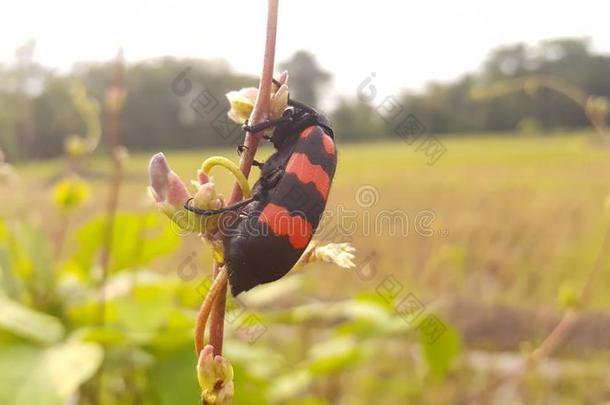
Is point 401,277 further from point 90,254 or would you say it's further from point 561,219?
point 561,219

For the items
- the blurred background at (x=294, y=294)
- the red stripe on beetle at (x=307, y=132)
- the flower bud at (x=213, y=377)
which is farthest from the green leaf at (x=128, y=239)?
the flower bud at (x=213, y=377)

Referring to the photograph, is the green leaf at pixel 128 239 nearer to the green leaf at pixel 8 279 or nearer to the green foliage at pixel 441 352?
the green leaf at pixel 8 279

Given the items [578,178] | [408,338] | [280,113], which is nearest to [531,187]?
[578,178]

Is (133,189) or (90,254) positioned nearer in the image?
(90,254)

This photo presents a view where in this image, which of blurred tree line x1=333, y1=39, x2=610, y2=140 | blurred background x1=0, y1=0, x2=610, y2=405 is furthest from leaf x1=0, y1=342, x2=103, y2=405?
blurred tree line x1=333, y1=39, x2=610, y2=140

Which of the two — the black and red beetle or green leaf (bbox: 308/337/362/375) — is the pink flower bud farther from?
green leaf (bbox: 308/337/362/375)

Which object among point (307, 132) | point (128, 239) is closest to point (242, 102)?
point (307, 132)

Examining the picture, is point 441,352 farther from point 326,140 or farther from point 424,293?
point 424,293
